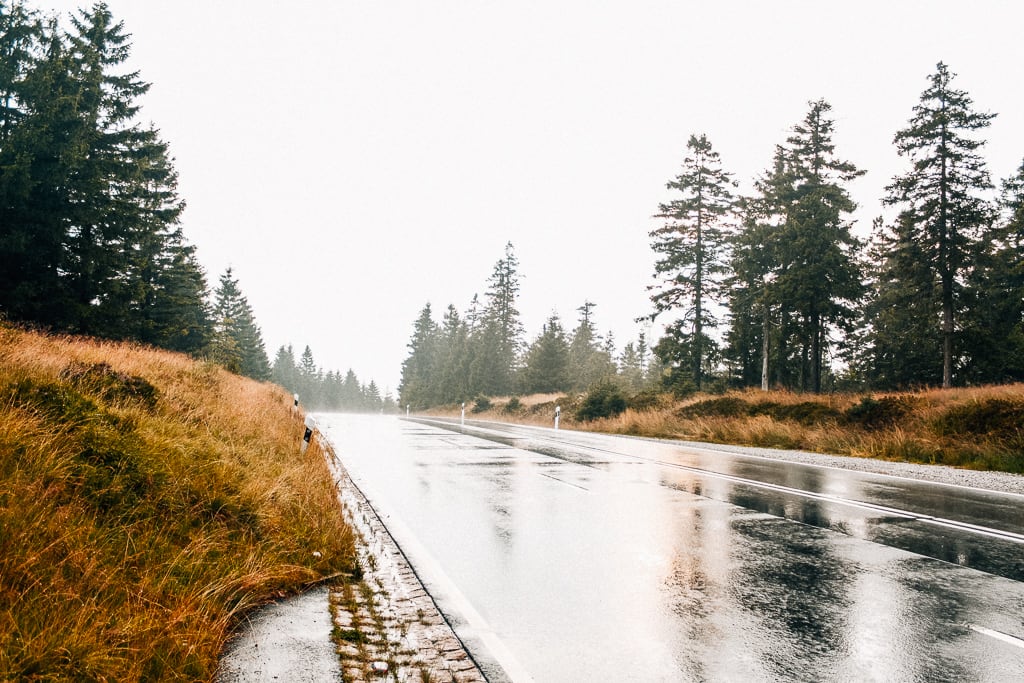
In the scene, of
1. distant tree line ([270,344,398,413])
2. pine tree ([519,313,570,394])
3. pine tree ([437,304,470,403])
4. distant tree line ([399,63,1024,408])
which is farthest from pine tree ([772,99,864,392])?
distant tree line ([270,344,398,413])

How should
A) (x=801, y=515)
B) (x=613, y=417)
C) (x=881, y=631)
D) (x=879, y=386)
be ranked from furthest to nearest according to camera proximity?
(x=879, y=386)
(x=613, y=417)
(x=801, y=515)
(x=881, y=631)

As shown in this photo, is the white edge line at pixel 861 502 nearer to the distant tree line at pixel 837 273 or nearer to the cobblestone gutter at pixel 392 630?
the cobblestone gutter at pixel 392 630

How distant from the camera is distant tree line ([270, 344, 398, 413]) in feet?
407

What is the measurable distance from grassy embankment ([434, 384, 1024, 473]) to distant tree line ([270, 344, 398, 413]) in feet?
344

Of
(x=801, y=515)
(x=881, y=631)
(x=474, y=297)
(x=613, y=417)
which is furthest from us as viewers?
(x=474, y=297)

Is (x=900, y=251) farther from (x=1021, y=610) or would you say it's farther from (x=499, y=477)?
(x=1021, y=610)

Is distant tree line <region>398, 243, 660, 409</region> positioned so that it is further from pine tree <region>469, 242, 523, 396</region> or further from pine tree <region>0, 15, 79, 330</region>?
pine tree <region>0, 15, 79, 330</region>

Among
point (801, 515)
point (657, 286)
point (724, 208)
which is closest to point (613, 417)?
point (657, 286)

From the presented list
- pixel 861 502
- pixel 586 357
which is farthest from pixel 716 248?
pixel 586 357

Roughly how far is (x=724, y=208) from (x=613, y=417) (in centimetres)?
1673

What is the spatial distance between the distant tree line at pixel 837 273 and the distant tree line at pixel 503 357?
34.6 ft

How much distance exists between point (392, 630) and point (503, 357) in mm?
63192

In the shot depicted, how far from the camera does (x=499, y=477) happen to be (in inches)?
440

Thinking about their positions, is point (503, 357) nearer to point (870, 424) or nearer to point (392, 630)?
point (870, 424)
